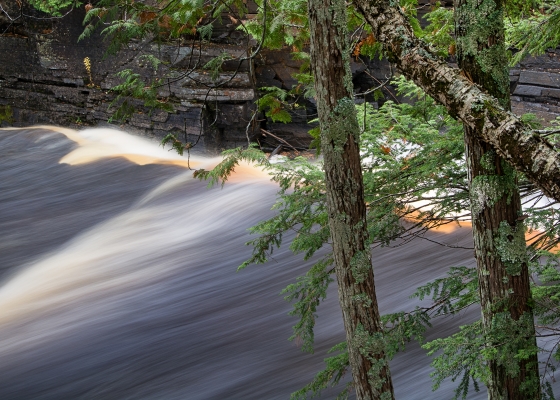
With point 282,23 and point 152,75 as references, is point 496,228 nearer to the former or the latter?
point 282,23

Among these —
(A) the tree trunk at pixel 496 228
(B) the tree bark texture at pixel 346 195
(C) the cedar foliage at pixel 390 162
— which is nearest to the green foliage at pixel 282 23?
(C) the cedar foliage at pixel 390 162

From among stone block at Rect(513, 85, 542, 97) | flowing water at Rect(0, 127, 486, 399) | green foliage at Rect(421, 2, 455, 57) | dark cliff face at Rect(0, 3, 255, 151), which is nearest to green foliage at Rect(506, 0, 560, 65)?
green foliage at Rect(421, 2, 455, 57)

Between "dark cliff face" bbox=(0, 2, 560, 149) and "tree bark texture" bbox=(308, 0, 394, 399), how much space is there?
9548 millimetres

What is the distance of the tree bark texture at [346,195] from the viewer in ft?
12.0

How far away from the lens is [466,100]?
3209 mm

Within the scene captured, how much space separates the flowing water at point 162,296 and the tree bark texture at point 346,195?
2174 millimetres

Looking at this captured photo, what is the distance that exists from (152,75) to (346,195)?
1232 centimetres

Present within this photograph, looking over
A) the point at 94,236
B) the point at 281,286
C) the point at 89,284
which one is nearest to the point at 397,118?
the point at 281,286

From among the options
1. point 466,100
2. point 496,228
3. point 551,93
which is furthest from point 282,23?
point 551,93

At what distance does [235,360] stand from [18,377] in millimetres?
2309

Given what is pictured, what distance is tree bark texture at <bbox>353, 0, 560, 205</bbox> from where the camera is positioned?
2.98 metres

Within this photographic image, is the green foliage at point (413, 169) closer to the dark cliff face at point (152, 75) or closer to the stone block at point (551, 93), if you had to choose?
the dark cliff face at point (152, 75)

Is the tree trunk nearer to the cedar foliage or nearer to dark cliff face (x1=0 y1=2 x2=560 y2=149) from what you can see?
the cedar foliage

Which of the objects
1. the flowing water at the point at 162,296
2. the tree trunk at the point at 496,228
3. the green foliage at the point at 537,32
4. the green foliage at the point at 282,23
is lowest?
the flowing water at the point at 162,296
